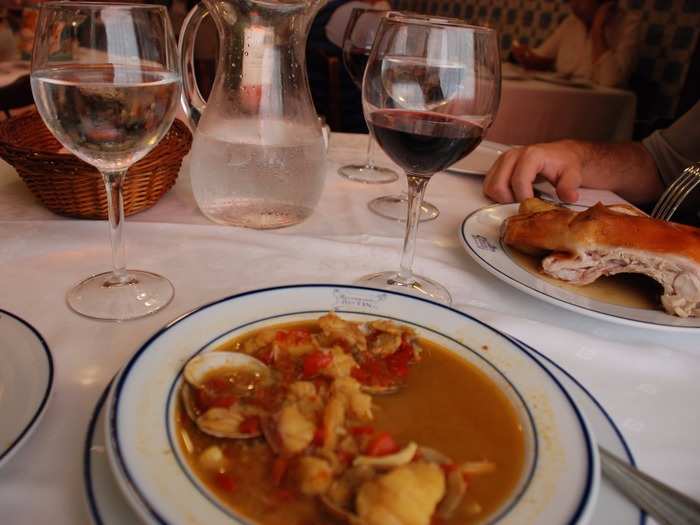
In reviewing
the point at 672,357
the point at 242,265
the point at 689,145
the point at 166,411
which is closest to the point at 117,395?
the point at 166,411

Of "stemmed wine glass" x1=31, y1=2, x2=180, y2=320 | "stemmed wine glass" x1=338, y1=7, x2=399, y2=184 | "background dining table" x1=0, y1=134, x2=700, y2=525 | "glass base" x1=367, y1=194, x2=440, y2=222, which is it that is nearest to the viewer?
"background dining table" x1=0, y1=134, x2=700, y2=525

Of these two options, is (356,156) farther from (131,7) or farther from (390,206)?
(131,7)

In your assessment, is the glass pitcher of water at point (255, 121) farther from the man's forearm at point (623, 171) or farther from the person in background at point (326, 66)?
the person in background at point (326, 66)

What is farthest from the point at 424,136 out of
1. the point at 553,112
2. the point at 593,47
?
the point at 593,47

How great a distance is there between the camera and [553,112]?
318 centimetres

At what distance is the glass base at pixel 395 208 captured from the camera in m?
1.17

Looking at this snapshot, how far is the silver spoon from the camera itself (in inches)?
17.6

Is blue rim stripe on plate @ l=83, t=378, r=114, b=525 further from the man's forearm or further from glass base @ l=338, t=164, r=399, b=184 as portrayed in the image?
A: the man's forearm

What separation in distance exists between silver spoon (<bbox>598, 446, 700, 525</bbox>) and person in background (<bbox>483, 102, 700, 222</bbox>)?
83 centimetres

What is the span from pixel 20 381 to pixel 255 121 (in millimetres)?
607

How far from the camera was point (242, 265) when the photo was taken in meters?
0.90

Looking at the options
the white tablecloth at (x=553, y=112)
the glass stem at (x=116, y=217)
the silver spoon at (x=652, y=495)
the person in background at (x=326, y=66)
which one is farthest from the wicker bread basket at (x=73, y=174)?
the white tablecloth at (x=553, y=112)

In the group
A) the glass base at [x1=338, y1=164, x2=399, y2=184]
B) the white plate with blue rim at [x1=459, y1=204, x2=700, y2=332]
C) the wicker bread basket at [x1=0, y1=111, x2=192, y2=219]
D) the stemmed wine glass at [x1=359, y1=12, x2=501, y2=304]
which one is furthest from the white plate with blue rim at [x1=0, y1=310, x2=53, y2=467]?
the glass base at [x1=338, y1=164, x2=399, y2=184]

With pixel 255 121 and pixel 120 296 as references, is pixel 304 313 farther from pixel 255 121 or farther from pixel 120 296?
pixel 255 121
